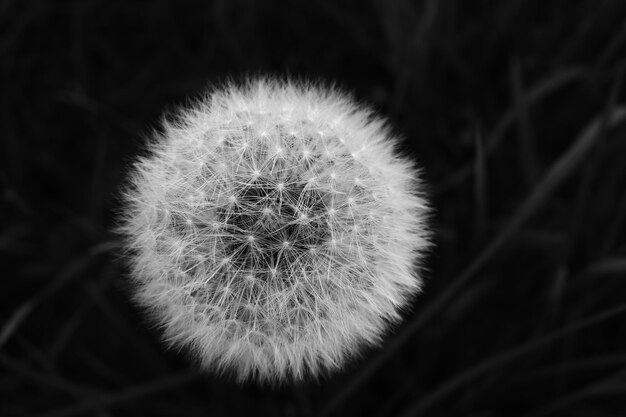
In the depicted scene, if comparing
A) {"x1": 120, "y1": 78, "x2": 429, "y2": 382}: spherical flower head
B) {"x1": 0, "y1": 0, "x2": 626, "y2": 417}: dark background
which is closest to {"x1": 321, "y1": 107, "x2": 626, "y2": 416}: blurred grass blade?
{"x1": 0, "y1": 0, "x2": 626, "y2": 417}: dark background

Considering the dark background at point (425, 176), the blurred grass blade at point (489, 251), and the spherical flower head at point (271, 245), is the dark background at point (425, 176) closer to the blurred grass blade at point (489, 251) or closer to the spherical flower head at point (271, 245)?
the blurred grass blade at point (489, 251)

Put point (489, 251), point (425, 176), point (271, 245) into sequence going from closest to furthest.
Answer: point (271, 245) < point (489, 251) < point (425, 176)

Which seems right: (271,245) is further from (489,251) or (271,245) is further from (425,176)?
(425,176)

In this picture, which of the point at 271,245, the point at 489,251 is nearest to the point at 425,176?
the point at 489,251

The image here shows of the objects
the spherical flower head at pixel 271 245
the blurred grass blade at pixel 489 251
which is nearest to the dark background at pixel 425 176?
the blurred grass blade at pixel 489 251

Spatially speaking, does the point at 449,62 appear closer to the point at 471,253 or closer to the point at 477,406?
the point at 471,253

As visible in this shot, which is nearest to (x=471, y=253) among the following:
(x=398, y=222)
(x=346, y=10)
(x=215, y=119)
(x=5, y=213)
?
(x=398, y=222)

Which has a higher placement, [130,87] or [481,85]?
[130,87]
